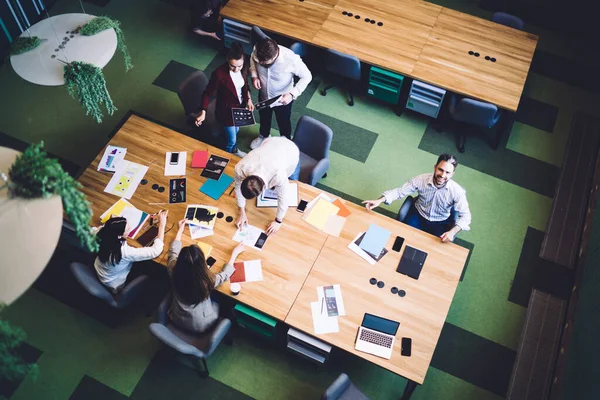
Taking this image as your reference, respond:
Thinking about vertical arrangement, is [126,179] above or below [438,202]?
above

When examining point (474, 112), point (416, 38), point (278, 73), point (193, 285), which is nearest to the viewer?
point (193, 285)

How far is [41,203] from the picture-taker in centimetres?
201

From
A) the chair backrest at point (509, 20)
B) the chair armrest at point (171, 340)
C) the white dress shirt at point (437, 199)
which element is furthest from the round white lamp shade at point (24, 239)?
the chair backrest at point (509, 20)

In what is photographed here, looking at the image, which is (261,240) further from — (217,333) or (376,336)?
(376,336)

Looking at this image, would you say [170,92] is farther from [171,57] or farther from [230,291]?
[230,291]

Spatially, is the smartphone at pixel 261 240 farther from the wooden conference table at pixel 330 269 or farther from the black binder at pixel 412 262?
the black binder at pixel 412 262

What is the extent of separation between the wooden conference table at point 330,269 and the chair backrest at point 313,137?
21.7 inches

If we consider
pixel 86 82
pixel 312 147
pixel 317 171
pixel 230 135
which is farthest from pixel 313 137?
pixel 86 82

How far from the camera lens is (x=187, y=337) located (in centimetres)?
438

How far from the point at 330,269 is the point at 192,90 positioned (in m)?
2.59

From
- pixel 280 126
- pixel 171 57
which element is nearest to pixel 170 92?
pixel 171 57

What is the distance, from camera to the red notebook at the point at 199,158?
16.5 feet

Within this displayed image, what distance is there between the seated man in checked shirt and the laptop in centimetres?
98

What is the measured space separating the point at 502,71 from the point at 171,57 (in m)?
4.33
